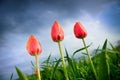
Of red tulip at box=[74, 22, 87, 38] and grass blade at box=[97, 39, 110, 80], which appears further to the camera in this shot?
red tulip at box=[74, 22, 87, 38]

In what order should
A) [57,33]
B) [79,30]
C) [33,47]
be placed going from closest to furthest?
[33,47] < [57,33] < [79,30]

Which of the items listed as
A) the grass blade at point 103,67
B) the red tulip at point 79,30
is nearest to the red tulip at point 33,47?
the grass blade at point 103,67

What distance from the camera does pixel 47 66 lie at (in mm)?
5078

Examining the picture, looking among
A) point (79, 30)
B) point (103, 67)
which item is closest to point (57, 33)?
point (103, 67)

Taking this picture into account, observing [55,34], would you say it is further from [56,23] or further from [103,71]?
[103,71]

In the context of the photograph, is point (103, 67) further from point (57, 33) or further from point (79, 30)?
point (79, 30)

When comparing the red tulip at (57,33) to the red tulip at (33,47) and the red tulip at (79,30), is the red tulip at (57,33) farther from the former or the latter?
the red tulip at (79,30)

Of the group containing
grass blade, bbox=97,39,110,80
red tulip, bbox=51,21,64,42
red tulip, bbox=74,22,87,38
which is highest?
red tulip, bbox=74,22,87,38

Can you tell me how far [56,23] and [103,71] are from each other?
2.72ft

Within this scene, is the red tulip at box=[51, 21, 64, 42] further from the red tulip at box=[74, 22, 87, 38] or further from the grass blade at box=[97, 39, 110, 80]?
the red tulip at box=[74, 22, 87, 38]

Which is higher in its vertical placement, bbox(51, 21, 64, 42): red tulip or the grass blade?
bbox(51, 21, 64, 42): red tulip

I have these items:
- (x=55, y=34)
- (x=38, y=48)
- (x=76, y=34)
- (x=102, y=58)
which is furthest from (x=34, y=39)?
(x=76, y=34)

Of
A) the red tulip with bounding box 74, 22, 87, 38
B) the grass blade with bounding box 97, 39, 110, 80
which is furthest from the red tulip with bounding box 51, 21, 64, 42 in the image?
the red tulip with bounding box 74, 22, 87, 38

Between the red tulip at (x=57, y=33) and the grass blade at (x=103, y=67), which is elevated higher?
the red tulip at (x=57, y=33)
